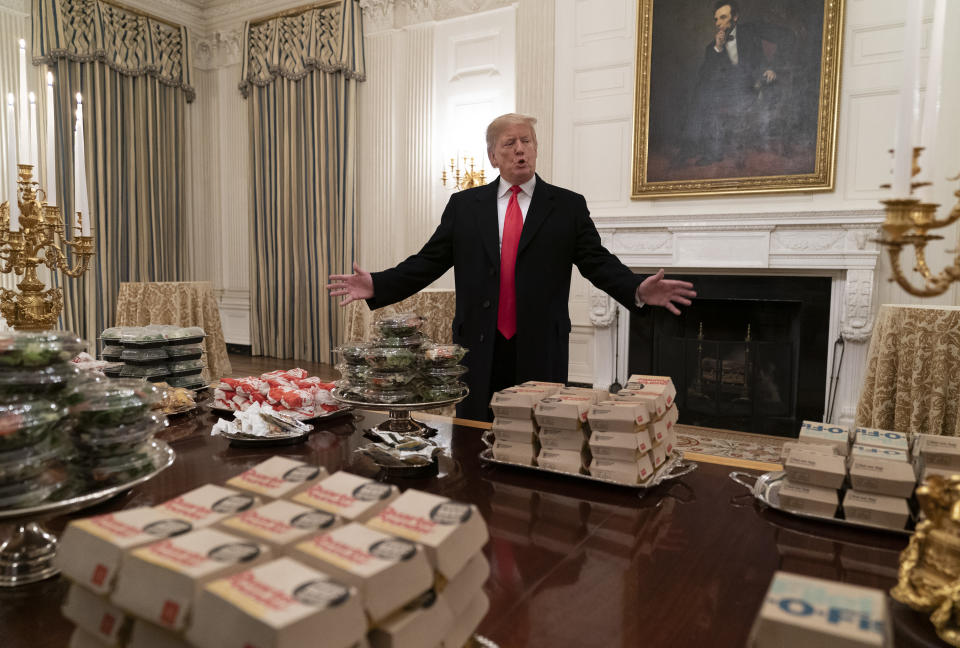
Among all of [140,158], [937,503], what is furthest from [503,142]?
[140,158]

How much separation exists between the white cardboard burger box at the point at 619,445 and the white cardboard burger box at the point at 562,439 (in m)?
0.03

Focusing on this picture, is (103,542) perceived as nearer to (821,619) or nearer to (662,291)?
(821,619)

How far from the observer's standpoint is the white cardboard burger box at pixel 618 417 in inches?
41.4

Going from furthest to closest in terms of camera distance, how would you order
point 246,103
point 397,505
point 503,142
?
1. point 246,103
2. point 503,142
3. point 397,505

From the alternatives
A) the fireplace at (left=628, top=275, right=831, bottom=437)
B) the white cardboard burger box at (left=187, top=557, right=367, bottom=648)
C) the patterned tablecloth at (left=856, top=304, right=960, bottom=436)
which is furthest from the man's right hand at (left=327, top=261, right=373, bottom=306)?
the fireplace at (left=628, top=275, right=831, bottom=437)

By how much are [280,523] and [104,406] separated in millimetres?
427

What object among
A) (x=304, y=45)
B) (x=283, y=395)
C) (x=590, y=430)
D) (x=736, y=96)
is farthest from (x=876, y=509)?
(x=304, y=45)

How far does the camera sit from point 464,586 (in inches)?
22.5

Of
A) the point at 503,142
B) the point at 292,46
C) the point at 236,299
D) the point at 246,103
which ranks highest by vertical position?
the point at 292,46

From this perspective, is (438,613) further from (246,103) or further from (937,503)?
(246,103)

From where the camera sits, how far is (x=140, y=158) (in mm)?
6797

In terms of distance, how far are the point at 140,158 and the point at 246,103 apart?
4.26 feet

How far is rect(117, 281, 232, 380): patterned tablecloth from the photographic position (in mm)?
→ 4836

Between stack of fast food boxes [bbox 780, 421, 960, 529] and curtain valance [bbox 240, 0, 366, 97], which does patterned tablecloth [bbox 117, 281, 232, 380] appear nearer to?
curtain valance [bbox 240, 0, 366, 97]
